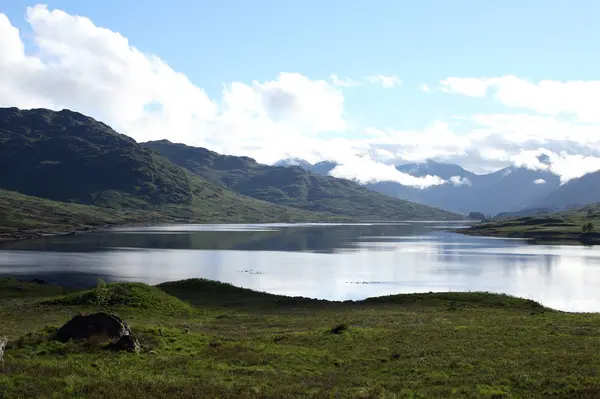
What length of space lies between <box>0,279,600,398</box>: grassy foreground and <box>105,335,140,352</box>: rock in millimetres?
788

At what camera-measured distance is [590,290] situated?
383 feet

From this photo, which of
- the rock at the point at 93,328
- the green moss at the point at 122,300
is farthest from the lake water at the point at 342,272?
the rock at the point at 93,328

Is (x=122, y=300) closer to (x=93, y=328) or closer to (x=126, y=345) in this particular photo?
(x=93, y=328)

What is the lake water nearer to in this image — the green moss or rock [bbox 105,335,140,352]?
the green moss

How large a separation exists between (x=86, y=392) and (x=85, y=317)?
51.0 ft

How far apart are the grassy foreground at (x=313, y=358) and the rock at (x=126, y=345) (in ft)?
2.59

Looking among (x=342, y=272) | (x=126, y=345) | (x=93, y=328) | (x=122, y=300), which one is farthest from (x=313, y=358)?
(x=342, y=272)

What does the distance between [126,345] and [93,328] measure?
3.89 meters

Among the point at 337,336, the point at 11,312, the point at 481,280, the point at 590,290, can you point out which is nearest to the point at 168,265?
the point at 481,280

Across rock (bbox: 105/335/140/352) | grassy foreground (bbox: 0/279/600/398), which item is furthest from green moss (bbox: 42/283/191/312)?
rock (bbox: 105/335/140/352)

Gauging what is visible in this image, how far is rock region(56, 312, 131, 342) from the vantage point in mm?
38394

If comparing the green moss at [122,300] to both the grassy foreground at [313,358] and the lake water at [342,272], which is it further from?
the lake water at [342,272]

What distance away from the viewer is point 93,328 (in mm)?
38969

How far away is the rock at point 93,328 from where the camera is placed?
38.4 meters
